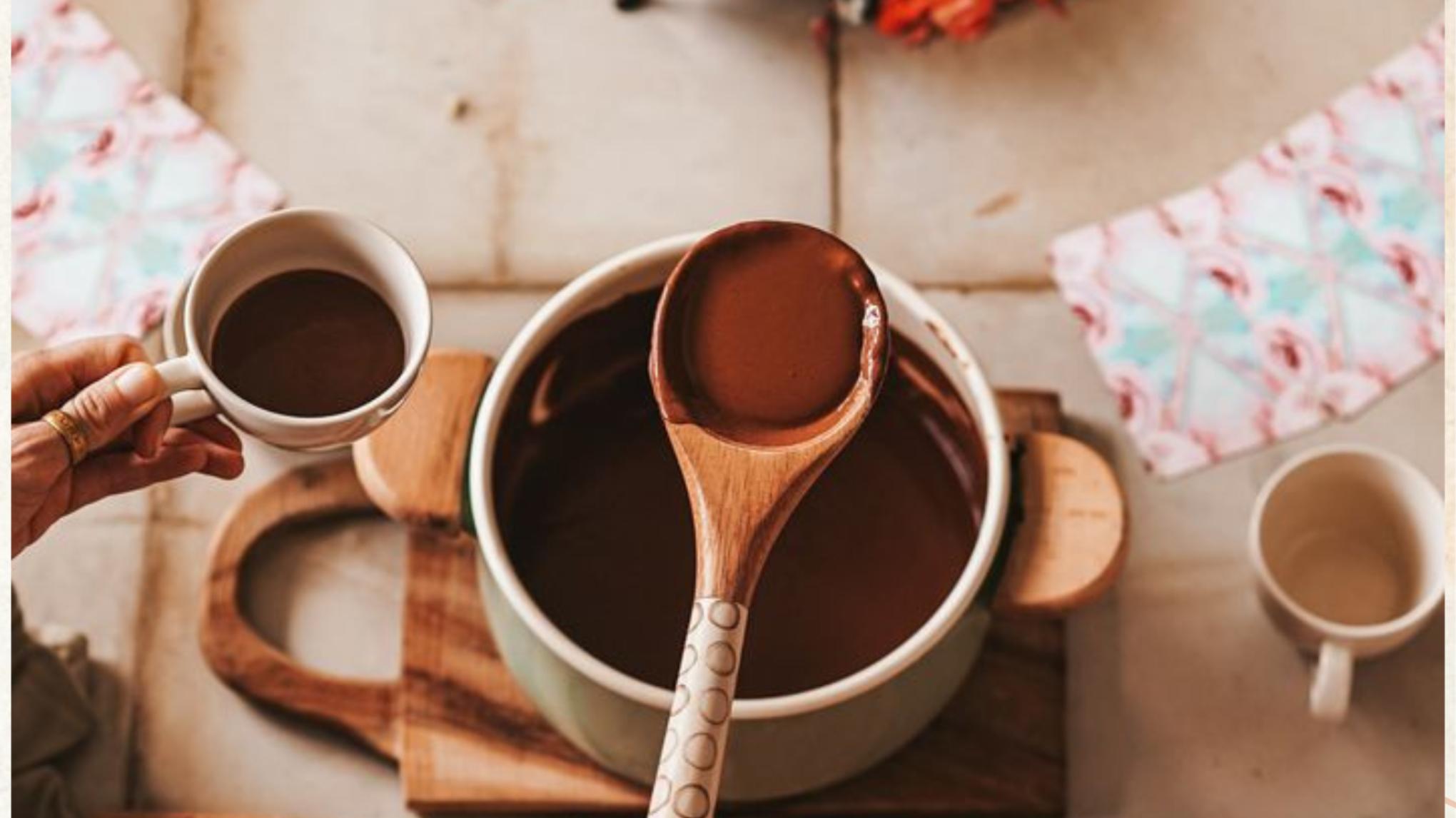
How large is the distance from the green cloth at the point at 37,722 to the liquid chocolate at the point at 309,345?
0.88 ft

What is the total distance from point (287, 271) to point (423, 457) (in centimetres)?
12

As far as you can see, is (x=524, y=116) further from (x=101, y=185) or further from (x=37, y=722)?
(x=37, y=722)

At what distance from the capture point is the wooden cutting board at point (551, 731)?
0.89 metres

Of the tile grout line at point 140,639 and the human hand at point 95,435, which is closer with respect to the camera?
the human hand at point 95,435

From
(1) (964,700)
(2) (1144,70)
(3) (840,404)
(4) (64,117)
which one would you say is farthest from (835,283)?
(4) (64,117)

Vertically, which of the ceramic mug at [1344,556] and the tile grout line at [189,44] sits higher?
the tile grout line at [189,44]

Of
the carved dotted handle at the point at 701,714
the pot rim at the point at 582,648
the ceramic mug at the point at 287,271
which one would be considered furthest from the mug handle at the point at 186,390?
the carved dotted handle at the point at 701,714

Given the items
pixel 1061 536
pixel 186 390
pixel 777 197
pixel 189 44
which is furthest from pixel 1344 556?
pixel 189 44

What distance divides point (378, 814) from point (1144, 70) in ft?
2.22

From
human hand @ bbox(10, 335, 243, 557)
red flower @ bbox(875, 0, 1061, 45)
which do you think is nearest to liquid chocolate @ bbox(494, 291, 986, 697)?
human hand @ bbox(10, 335, 243, 557)

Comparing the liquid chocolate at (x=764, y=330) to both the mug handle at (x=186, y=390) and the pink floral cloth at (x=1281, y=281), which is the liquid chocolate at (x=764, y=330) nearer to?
the mug handle at (x=186, y=390)

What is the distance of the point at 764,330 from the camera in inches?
26.5

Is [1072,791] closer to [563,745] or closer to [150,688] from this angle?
[563,745]

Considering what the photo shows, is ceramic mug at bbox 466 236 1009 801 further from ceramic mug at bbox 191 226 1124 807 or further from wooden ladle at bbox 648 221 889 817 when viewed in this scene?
wooden ladle at bbox 648 221 889 817
